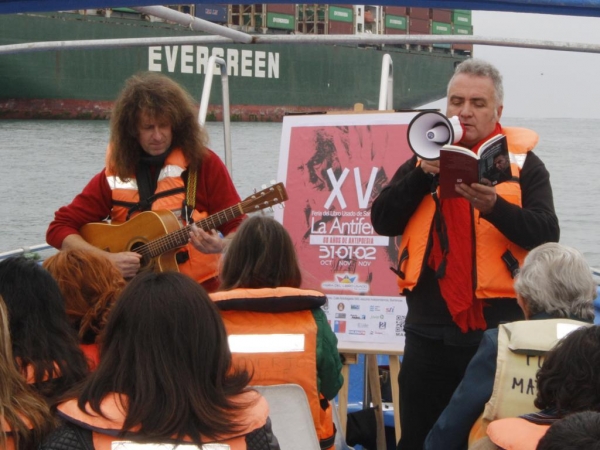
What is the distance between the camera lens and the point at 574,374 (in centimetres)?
171

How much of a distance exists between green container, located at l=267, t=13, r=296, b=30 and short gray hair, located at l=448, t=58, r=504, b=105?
35604 mm

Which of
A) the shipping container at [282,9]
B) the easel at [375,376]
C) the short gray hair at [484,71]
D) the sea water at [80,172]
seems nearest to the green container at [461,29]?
the shipping container at [282,9]

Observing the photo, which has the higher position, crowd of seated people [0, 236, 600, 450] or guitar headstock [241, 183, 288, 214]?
guitar headstock [241, 183, 288, 214]

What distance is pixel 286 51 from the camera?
39.4 metres

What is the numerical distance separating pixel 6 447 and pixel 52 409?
15cm

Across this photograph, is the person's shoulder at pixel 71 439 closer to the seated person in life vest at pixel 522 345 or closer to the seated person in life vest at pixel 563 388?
the seated person in life vest at pixel 563 388

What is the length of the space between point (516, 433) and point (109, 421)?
0.75m

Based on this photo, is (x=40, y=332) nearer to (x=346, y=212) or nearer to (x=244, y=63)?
(x=346, y=212)

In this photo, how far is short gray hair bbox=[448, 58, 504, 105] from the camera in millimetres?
2658

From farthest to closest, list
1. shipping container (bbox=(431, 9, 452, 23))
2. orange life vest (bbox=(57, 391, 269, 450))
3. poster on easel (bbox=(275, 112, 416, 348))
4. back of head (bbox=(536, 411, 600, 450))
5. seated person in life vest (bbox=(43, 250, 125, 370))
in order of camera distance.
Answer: shipping container (bbox=(431, 9, 452, 23)), poster on easel (bbox=(275, 112, 416, 348)), seated person in life vest (bbox=(43, 250, 125, 370)), orange life vest (bbox=(57, 391, 269, 450)), back of head (bbox=(536, 411, 600, 450))

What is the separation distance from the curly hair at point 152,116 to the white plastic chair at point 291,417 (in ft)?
4.79

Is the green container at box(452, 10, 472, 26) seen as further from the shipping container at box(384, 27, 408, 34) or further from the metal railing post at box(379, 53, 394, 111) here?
the metal railing post at box(379, 53, 394, 111)

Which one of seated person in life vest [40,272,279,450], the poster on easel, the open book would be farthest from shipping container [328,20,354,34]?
seated person in life vest [40,272,279,450]

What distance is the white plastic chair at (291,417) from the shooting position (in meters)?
2.11
